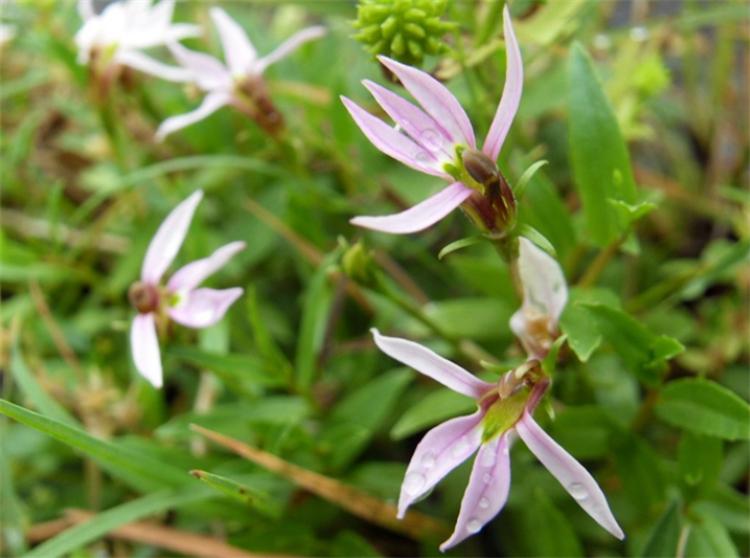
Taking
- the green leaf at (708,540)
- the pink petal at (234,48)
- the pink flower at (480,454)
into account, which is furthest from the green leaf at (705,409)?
the pink petal at (234,48)

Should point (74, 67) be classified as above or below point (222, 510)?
above

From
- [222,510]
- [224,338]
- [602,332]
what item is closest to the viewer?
[602,332]

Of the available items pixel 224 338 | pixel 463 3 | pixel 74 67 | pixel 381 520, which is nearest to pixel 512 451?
pixel 381 520

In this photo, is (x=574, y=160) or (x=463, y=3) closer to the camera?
(x=574, y=160)

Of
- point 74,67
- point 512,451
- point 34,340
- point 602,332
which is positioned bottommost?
point 512,451

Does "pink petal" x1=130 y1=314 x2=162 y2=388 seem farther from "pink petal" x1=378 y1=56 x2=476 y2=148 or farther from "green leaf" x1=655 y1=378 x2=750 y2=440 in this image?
"green leaf" x1=655 y1=378 x2=750 y2=440

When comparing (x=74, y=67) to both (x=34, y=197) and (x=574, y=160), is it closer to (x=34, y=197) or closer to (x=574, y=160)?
(x=34, y=197)
